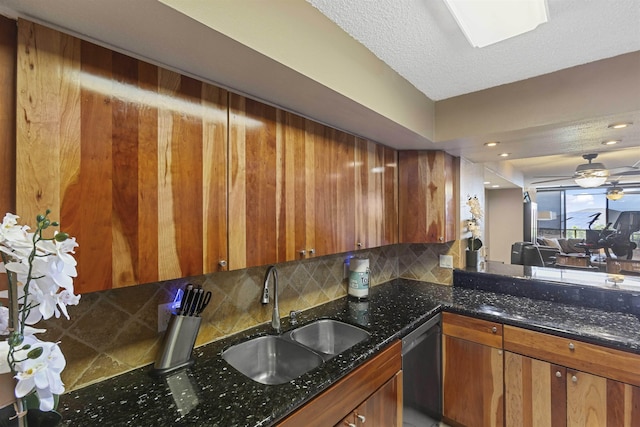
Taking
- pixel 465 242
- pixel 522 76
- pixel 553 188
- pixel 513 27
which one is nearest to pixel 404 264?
pixel 465 242

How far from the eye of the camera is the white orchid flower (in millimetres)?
517

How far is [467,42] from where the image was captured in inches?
54.3

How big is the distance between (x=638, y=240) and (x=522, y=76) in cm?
996

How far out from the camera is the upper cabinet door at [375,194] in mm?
1939

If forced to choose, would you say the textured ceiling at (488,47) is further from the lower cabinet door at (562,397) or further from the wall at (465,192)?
the lower cabinet door at (562,397)

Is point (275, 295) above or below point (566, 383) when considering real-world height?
above

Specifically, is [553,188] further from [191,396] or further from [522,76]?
[191,396]

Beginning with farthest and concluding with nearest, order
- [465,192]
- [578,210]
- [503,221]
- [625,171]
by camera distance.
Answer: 1. [578,210]
2. [503,221]
3. [625,171]
4. [465,192]

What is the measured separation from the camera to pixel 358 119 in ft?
5.37

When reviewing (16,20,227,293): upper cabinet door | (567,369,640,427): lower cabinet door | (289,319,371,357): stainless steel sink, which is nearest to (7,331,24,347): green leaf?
(16,20,227,293): upper cabinet door

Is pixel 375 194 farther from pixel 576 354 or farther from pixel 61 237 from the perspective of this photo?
pixel 61 237

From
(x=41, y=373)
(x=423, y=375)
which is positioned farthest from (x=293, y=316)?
(x=41, y=373)

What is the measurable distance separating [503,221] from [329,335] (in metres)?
6.69

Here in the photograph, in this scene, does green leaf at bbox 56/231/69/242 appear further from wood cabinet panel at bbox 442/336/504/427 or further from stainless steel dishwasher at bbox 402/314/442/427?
wood cabinet panel at bbox 442/336/504/427
